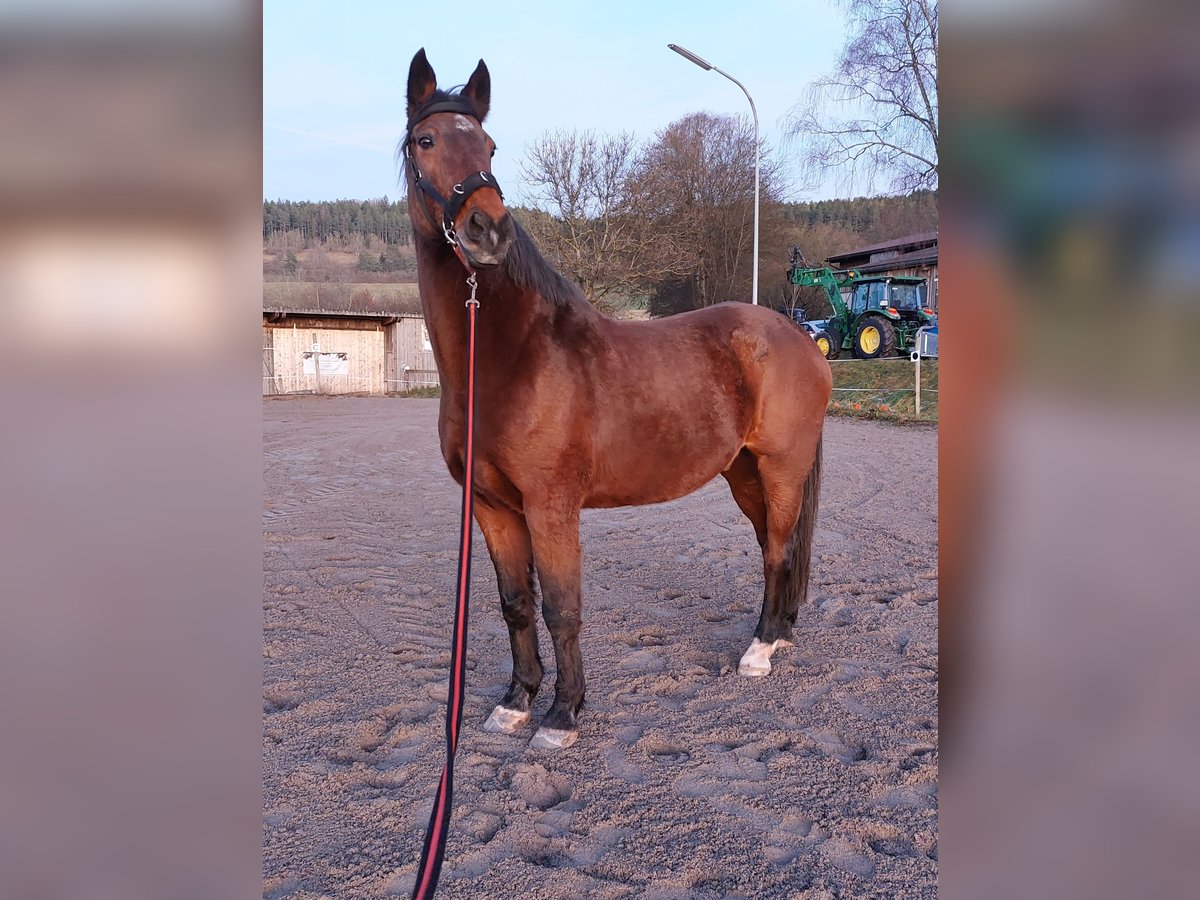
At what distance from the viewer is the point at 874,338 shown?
20.2 metres

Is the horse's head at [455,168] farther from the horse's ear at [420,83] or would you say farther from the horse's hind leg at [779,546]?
the horse's hind leg at [779,546]

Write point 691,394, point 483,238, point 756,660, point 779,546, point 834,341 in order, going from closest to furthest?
point 483,238, point 691,394, point 756,660, point 779,546, point 834,341

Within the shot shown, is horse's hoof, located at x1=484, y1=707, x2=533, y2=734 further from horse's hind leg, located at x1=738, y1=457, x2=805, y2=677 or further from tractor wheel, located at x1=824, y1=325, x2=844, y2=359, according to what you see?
tractor wheel, located at x1=824, y1=325, x2=844, y2=359

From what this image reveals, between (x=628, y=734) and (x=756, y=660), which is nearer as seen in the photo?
(x=628, y=734)

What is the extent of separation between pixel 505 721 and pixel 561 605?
53 centimetres

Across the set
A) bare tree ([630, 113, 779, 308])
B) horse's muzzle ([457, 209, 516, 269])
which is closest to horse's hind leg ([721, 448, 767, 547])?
horse's muzzle ([457, 209, 516, 269])
